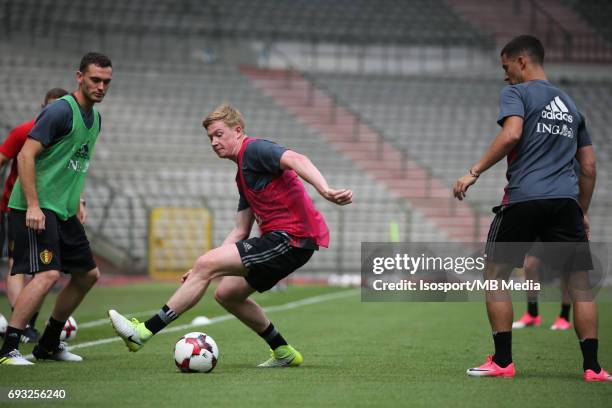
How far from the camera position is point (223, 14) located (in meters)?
29.4

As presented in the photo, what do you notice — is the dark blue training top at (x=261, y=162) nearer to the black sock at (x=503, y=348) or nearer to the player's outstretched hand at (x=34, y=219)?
the player's outstretched hand at (x=34, y=219)

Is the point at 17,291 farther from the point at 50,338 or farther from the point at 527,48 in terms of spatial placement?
the point at 527,48

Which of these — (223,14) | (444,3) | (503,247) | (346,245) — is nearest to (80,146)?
(503,247)

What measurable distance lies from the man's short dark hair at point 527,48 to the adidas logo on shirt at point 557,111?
0.86 feet

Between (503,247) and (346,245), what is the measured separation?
16775 mm

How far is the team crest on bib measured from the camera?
650 centimetres

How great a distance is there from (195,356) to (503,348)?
1914 millimetres

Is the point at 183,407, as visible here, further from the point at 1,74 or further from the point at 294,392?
the point at 1,74

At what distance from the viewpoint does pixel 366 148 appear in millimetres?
25578

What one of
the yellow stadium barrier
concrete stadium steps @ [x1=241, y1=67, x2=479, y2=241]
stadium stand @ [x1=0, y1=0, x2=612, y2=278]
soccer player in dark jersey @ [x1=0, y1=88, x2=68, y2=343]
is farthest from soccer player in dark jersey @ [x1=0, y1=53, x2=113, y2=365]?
concrete stadium steps @ [x1=241, y1=67, x2=479, y2=241]

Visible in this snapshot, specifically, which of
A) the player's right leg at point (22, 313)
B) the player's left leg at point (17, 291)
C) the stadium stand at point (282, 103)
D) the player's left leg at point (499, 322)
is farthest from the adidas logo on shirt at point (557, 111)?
the stadium stand at point (282, 103)

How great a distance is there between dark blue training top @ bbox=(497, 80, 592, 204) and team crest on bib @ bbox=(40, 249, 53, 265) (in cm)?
304

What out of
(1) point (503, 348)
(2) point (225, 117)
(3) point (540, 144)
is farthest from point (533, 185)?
(2) point (225, 117)

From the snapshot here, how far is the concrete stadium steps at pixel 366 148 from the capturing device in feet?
75.9
